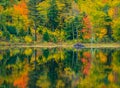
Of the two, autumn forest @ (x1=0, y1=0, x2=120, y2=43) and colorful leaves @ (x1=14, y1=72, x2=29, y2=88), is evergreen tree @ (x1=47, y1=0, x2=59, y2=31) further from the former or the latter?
colorful leaves @ (x1=14, y1=72, x2=29, y2=88)

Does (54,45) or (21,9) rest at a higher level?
(21,9)

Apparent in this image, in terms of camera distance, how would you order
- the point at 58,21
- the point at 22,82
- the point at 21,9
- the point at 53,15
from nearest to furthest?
the point at 22,82 < the point at 53,15 < the point at 58,21 < the point at 21,9

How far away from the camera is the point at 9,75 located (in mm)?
41406

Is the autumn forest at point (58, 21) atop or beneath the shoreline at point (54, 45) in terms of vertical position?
atop

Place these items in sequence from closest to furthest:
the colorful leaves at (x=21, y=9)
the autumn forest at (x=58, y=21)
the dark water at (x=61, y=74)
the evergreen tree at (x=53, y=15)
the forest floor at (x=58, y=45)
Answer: the dark water at (x=61, y=74) → the forest floor at (x=58, y=45) → the autumn forest at (x=58, y=21) → the evergreen tree at (x=53, y=15) → the colorful leaves at (x=21, y=9)

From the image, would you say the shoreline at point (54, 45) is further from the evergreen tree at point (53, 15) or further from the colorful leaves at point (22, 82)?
the colorful leaves at point (22, 82)

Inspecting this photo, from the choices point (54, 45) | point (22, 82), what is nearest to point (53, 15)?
point (54, 45)

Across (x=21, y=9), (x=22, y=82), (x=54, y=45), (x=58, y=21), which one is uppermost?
(x=21, y=9)

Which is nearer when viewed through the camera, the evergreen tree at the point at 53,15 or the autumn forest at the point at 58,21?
the autumn forest at the point at 58,21

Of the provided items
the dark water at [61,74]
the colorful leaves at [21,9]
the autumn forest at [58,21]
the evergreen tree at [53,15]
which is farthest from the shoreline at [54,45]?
the dark water at [61,74]

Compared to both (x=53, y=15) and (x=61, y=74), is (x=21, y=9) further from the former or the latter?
(x=61, y=74)

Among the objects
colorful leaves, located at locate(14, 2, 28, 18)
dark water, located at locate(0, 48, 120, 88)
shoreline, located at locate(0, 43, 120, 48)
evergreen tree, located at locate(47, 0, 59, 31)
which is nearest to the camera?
dark water, located at locate(0, 48, 120, 88)

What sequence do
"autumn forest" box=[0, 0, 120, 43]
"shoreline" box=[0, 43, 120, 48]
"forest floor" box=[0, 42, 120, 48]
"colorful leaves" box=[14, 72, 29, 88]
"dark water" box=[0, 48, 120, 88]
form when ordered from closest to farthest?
"colorful leaves" box=[14, 72, 29, 88] → "dark water" box=[0, 48, 120, 88] → "shoreline" box=[0, 43, 120, 48] → "forest floor" box=[0, 42, 120, 48] → "autumn forest" box=[0, 0, 120, 43]

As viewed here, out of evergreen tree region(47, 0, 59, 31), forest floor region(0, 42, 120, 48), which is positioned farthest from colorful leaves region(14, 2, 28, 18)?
forest floor region(0, 42, 120, 48)
